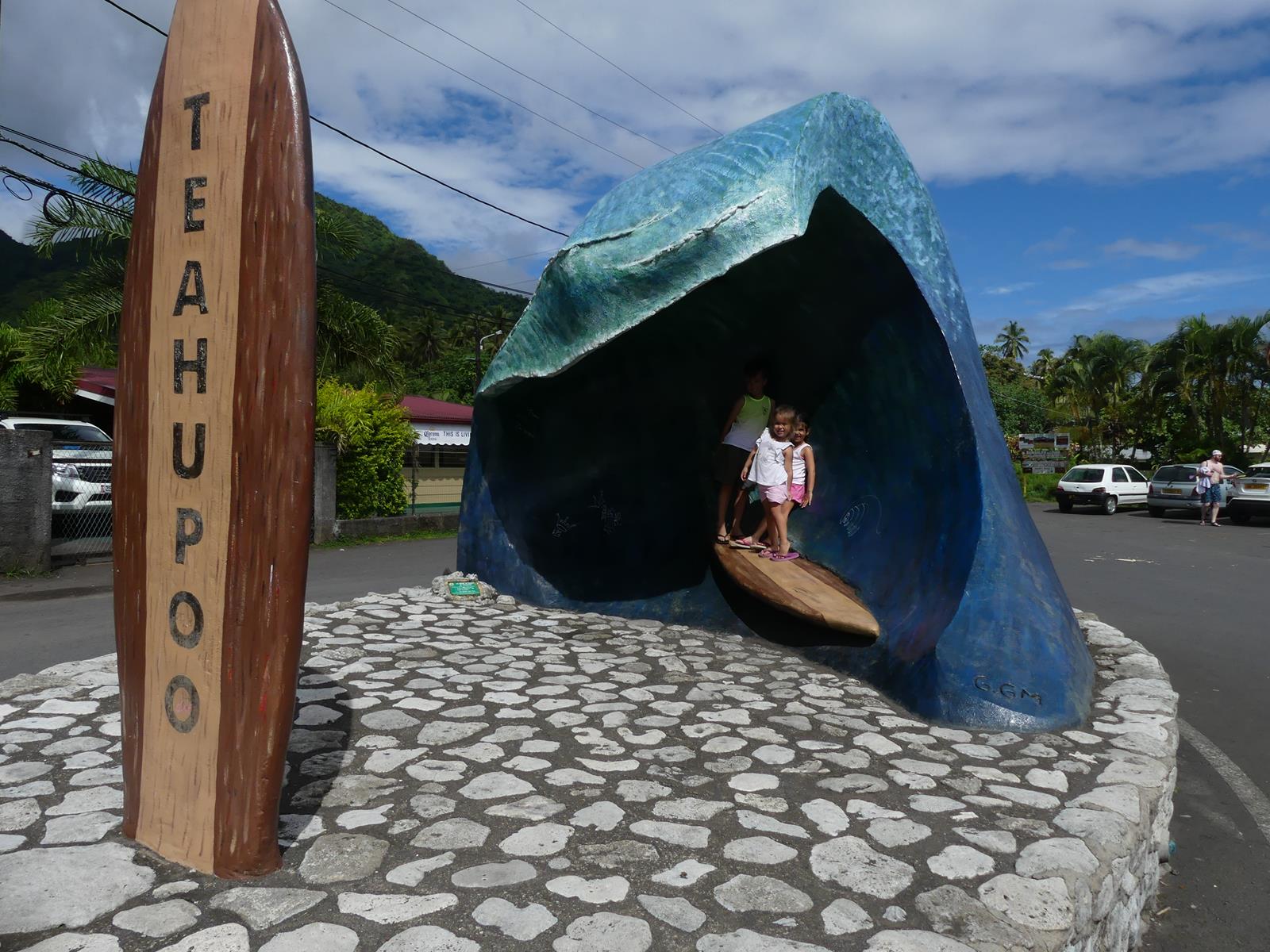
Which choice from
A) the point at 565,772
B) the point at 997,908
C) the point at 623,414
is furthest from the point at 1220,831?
the point at 623,414

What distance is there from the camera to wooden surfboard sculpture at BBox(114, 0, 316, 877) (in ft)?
8.60

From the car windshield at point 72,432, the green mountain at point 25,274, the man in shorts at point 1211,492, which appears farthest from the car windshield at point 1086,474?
the green mountain at point 25,274

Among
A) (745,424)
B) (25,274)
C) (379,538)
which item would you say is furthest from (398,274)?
(745,424)

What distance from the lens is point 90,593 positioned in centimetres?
930

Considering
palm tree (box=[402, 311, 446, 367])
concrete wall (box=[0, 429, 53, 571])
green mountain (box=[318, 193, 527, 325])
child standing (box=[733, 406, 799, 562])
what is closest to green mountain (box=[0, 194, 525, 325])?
green mountain (box=[318, 193, 527, 325])

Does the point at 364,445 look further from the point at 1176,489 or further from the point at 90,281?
the point at 1176,489

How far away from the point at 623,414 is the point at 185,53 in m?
4.13

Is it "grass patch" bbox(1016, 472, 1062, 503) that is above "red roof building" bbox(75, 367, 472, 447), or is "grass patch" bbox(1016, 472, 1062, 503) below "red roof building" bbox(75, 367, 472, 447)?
below

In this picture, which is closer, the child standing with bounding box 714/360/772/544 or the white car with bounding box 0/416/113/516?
the child standing with bounding box 714/360/772/544

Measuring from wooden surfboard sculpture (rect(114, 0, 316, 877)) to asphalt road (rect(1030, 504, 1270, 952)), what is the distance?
3.27m

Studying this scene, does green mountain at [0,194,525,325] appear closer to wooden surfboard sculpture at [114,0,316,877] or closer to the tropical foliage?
the tropical foliage

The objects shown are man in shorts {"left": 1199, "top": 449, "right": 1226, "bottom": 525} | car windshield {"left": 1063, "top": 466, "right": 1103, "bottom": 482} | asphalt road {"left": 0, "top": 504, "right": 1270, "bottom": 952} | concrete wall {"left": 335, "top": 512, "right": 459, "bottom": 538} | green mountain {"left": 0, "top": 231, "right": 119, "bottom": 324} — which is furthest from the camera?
green mountain {"left": 0, "top": 231, "right": 119, "bottom": 324}

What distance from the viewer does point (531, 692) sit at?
470cm

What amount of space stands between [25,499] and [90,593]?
1.98 metres
